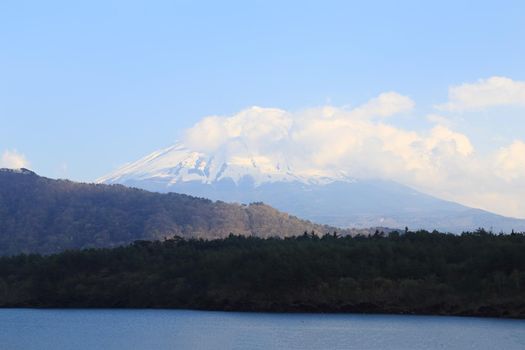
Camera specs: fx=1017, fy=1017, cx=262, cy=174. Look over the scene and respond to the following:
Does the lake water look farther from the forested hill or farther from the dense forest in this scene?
the forested hill

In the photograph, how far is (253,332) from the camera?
4606cm

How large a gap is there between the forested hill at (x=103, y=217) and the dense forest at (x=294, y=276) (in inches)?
1774

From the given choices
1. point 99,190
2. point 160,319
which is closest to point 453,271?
point 160,319

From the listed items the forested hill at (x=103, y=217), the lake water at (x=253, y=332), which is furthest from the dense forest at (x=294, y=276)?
the forested hill at (x=103, y=217)

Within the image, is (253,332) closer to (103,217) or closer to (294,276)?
(294,276)

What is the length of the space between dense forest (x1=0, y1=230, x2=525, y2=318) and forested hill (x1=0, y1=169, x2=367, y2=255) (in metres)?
45.1

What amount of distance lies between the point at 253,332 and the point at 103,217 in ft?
292

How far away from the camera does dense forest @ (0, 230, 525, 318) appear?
5622cm

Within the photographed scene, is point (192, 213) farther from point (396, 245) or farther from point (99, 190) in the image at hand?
point (396, 245)

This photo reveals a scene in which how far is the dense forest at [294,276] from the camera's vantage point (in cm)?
5622

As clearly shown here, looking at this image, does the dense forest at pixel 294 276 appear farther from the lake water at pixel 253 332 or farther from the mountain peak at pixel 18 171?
the mountain peak at pixel 18 171

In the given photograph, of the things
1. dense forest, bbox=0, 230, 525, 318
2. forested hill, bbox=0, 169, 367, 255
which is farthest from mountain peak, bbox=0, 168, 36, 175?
dense forest, bbox=0, 230, 525, 318

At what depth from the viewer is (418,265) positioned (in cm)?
6000

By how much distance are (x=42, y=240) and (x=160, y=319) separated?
71375 mm
